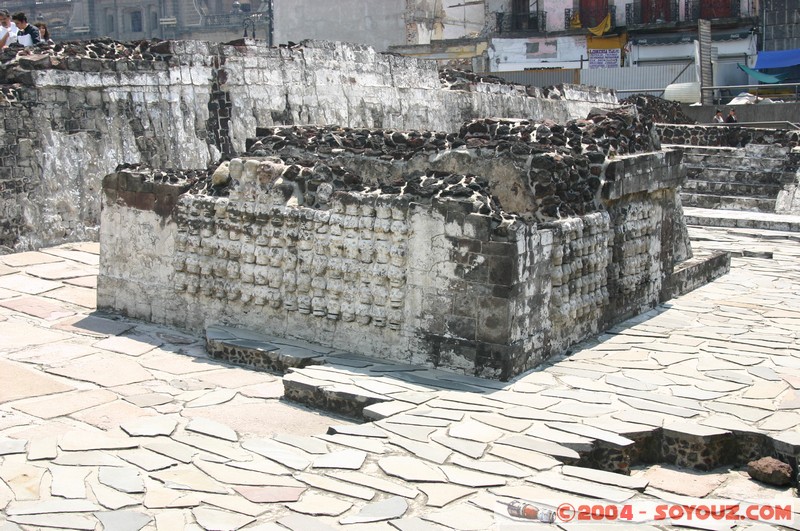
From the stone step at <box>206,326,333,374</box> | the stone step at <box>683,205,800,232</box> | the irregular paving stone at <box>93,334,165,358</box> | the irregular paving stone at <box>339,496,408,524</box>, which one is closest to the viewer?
the irregular paving stone at <box>339,496,408,524</box>

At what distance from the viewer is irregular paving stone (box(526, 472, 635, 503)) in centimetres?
447

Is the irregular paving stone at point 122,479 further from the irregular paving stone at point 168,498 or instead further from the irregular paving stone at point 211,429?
the irregular paving stone at point 211,429

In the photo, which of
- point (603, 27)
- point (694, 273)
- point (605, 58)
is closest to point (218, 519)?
point (694, 273)

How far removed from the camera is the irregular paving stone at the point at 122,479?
14.7ft

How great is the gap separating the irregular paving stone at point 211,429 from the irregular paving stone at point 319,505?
103 centimetres

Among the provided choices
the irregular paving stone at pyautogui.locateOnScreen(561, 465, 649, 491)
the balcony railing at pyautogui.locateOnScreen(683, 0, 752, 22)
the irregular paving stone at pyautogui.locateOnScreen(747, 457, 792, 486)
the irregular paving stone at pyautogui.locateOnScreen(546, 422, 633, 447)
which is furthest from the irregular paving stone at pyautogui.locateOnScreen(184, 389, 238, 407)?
the balcony railing at pyautogui.locateOnScreen(683, 0, 752, 22)

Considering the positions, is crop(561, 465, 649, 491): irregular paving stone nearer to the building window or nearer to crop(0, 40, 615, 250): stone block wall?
crop(0, 40, 615, 250): stone block wall

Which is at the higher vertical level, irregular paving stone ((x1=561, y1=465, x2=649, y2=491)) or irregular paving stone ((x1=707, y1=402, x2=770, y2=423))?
irregular paving stone ((x1=707, y1=402, x2=770, y2=423))

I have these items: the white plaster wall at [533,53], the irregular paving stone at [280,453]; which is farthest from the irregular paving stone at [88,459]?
the white plaster wall at [533,53]

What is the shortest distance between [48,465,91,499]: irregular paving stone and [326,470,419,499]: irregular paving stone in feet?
3.71

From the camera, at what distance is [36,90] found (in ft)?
34.4

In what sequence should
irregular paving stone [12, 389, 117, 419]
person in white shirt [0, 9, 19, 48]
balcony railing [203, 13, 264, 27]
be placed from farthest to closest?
balcony railing [203, 13, 264, 27], person in white shirt [0, 9, 19, 48], irregular paving stone [12, 389, 117, 419]

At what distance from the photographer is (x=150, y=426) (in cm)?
542

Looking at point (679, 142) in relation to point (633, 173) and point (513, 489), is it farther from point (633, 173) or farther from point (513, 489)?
point (513, 489)
